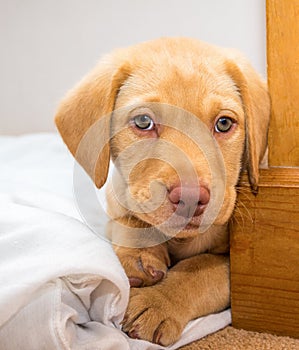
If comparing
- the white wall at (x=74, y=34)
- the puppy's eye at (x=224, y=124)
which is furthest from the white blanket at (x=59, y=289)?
the white wall at (x=74, y=34)

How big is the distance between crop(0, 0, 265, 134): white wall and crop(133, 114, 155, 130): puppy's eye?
138cm

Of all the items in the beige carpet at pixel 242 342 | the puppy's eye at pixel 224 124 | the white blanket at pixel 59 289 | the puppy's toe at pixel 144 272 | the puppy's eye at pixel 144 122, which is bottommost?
the beige carpet at pixel 242 342

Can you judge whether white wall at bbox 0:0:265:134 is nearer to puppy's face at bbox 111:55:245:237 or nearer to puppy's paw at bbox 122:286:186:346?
puppy's face at bbox 111:55:245:237

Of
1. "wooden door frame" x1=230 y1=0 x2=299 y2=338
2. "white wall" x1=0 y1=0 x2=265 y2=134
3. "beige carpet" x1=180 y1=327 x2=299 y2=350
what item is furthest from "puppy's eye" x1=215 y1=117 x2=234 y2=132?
"white wall" x1=0 y1=0 x2=265 y2=134

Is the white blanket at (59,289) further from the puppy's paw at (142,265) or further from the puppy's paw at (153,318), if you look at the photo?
the puppy's paw at (142,265)

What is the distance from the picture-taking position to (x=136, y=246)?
1.66m

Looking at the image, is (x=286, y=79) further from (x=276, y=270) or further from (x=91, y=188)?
(x=91, y=188)

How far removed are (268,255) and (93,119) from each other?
1.77 ft

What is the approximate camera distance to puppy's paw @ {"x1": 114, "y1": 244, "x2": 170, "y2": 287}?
1.58 metres

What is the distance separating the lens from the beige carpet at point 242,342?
1.47 meters

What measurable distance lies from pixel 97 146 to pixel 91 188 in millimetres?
390

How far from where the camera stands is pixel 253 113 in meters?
1.57

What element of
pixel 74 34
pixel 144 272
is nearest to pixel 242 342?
pixel 144 272

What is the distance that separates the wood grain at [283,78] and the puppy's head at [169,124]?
49 mm
